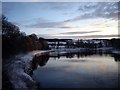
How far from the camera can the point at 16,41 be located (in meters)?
3.95

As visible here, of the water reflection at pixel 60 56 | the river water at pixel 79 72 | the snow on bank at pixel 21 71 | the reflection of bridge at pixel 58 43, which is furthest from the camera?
the reflection of bridge at pixel 58 43

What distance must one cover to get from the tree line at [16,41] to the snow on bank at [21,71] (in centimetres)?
11

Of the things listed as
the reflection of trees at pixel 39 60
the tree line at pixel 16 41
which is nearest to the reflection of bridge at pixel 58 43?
the tree line at pixel 16 41

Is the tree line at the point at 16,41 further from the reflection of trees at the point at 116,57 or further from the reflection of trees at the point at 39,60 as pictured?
the reflection of trees at the point at 116,57

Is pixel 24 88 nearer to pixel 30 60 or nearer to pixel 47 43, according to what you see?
pixel 30 60

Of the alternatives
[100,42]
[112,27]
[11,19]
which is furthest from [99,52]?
[11,19]

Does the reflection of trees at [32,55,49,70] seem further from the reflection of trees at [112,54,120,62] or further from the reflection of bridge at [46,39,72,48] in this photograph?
the reflection of trees at [112,54,120,62]

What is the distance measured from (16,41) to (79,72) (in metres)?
1.12

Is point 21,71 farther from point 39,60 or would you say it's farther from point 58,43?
point 58,43

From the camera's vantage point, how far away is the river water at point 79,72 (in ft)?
12.6

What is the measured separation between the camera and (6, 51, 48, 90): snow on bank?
372 cm

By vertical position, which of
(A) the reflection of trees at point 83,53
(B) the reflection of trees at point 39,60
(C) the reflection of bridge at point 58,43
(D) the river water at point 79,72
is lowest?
(D) the river water at point 79,72

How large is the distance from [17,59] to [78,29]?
110cm

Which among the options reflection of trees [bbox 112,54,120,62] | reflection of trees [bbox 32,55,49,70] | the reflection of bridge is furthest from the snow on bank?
reflection of trees [bbox 112,54,120,62]
